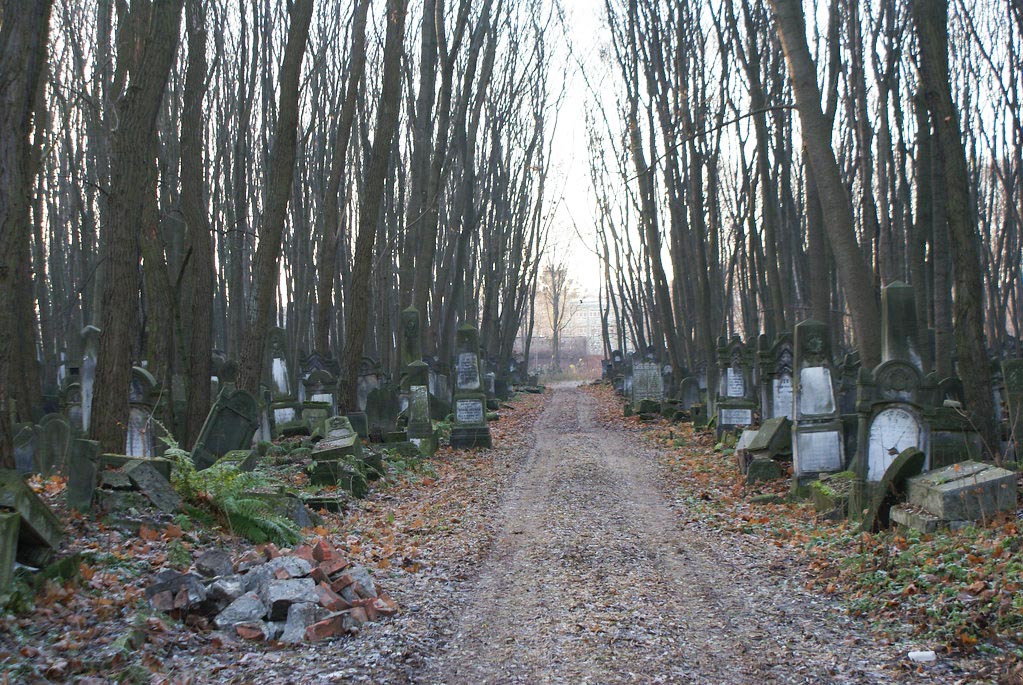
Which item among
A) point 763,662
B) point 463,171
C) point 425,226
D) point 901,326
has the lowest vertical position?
point 763,662

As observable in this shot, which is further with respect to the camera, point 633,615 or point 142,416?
point 142,416

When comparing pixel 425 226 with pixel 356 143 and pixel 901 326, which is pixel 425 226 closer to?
pixel 356 143

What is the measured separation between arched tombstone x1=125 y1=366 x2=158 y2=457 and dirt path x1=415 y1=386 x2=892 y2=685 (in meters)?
3.98

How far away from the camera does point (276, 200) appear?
12906mm

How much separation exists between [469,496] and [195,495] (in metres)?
4.48

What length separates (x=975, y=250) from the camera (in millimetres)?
9859

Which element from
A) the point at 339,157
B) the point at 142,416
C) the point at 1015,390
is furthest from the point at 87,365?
the point at 1015,390

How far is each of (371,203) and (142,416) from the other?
6895 millimetres

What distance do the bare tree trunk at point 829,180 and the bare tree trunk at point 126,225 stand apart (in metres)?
6.94

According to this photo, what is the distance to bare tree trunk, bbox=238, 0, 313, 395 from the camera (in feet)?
41.8

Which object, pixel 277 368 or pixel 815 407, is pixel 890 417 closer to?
pixel 815 407

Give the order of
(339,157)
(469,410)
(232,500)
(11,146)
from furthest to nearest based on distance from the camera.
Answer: (469,410)
(339,157)
(232,500)
(11,146)

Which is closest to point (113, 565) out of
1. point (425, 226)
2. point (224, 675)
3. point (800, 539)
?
point (224, 675)

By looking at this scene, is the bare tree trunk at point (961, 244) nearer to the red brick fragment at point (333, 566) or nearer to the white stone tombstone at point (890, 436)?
the white stone tombstone at point (890, 436)
